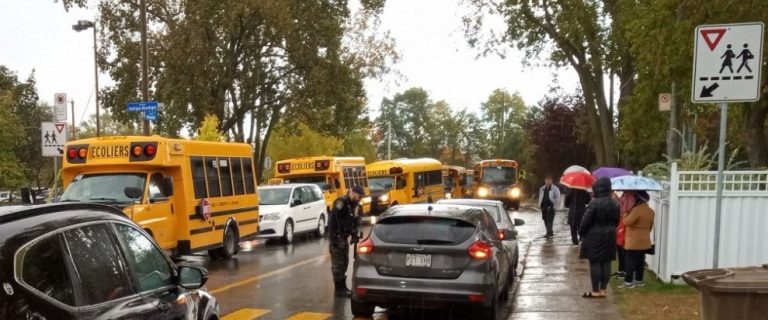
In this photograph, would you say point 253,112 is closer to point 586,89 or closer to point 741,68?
point 586,89

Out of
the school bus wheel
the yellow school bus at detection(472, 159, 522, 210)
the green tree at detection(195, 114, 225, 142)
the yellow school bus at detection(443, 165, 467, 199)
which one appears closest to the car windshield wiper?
the school bus wheel

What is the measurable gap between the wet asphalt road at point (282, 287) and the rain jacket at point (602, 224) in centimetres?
137

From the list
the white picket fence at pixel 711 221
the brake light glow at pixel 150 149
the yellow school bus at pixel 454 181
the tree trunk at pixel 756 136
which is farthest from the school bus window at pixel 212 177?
the yellow school bus at pixel 454 181

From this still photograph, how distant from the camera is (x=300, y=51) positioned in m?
33.0

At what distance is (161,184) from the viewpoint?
12.3 m

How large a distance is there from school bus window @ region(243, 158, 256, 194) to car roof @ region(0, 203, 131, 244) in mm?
11831

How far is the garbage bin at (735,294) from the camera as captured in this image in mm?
5172

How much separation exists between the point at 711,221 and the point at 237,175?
9627 mm

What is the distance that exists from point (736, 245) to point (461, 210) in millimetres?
4575

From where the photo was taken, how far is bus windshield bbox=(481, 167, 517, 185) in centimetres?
3756

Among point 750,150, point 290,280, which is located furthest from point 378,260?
point 750,150

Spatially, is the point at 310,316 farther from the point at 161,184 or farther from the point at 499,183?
the point at 499,183

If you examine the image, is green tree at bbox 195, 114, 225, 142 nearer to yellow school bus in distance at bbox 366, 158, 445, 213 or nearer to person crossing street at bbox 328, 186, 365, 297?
yellow school bus in distance at bbox 366, 158, 445, 213

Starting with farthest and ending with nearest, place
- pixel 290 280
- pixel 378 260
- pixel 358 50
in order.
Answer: pixel 358 50 → pixel 290 280 → pixel 378 260
